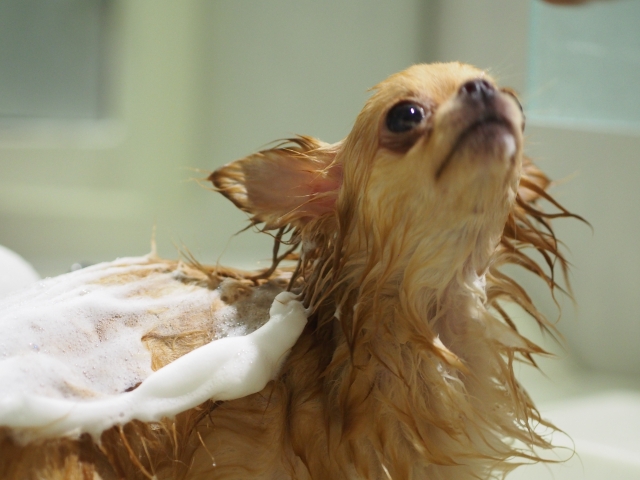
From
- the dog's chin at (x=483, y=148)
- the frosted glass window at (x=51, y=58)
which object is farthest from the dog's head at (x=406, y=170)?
the frosted glass window at (x=51, y=58)

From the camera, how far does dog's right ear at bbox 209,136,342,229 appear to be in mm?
952

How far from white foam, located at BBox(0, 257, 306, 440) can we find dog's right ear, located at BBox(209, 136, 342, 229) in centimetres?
13

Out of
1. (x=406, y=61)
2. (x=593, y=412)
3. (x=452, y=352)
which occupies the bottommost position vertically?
(x=593, y=412)

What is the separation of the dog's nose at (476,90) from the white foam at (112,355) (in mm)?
353

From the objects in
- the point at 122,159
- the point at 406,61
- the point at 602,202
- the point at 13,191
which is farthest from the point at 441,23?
the point at 13,191

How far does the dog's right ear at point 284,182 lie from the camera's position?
952 millimetres

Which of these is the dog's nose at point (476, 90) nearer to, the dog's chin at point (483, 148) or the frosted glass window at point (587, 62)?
the dog's chin at point (483, 148)

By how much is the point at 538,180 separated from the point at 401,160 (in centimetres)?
32

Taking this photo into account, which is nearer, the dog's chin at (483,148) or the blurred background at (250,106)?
the dog's chin at (483,148)

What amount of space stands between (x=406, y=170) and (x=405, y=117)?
0.06 m

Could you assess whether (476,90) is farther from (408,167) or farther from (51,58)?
(51,58)

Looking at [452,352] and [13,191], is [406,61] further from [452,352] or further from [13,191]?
[452,352]

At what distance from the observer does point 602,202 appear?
6.07 ft

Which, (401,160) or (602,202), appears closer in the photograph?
(401,160)
